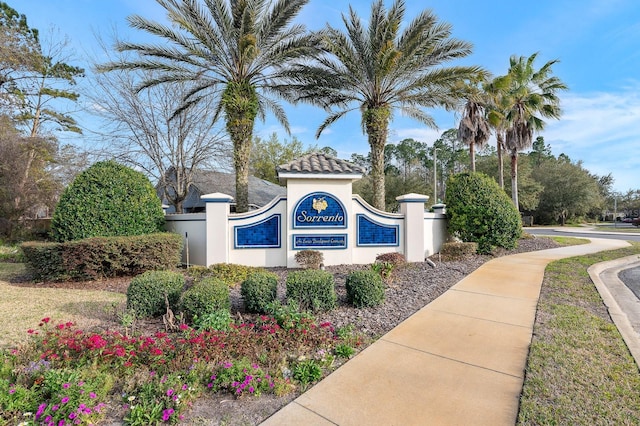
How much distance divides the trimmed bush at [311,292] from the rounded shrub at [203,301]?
1.06 meters

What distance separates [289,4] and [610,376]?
39.7ft

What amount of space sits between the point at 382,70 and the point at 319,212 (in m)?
5.91

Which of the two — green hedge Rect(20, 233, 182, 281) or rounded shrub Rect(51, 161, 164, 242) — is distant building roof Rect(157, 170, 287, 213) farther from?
green hedge Rect(20, 233, 182, 281)

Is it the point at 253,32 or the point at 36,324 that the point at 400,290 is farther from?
the point at 253,32

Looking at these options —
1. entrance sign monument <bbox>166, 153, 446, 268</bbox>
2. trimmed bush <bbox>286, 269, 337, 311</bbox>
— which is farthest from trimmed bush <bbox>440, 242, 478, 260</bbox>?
Result: trimmed bush <bbox>286, 269, 337, 311</bbox>

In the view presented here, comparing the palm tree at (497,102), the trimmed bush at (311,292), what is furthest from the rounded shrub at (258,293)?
the palm tree at (497,102)

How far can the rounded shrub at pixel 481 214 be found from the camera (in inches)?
403

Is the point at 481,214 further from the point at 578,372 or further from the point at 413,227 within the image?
the point at 578,372

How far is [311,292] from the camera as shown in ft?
16.4

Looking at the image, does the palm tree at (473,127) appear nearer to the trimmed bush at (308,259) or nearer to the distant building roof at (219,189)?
the distant building roof at (219,189)

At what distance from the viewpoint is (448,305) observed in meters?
5.48

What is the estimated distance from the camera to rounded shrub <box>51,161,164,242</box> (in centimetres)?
776

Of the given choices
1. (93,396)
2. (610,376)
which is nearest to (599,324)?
(610,376)

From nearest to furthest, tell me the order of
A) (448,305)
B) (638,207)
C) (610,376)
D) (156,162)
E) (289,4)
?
(610,376)
(448,305)
(289,4)
(156,162)
(638,207)
